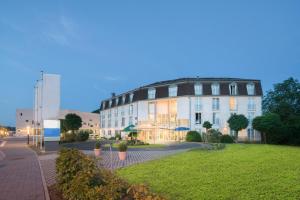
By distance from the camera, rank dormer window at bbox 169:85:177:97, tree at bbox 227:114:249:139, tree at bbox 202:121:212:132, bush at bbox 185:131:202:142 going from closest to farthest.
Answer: bush at bbox 185:131:202:142 < tree at bbox 227:114:249:139 < tree at bbox 202:121:212:132 < dormer window at bbox 169:85:177:97

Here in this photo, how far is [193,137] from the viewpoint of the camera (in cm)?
4700

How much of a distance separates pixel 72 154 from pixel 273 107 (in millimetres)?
57944

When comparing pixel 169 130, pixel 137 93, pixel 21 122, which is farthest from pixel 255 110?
pixel 21 122

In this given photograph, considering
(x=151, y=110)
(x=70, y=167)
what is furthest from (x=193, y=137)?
(x=70, y=167)

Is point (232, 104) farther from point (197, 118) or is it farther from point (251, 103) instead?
point (197, 118)

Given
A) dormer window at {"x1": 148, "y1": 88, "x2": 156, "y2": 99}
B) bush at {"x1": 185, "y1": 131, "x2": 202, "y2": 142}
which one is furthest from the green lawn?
dormer window at {"x1": 148, "y1": 88, "x2": 156, "y2": 99}

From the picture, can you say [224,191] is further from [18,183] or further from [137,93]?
[137,93]

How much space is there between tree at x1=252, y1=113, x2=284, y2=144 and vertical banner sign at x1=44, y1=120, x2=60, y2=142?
102ft

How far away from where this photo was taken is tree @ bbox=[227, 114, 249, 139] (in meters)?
48.1

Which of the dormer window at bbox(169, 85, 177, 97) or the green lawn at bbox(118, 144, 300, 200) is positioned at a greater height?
the dormer window at bbox(169, 85, 177, 97)

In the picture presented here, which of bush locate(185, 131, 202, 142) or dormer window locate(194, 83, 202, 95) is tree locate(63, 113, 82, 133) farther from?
dormer window locate(194, 83, 202, 95)

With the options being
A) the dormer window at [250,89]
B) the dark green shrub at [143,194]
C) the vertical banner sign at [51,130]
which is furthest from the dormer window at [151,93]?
the dark green shrub at [143,194]

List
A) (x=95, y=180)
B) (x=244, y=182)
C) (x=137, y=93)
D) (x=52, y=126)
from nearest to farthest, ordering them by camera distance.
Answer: (x=95, y=180)
(x=244, y=182)
(x=52, y=126)
(x=137, y=93)

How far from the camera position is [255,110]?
53.2 meters
